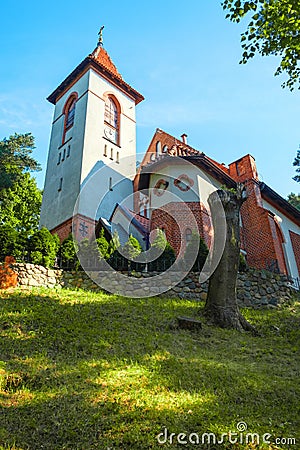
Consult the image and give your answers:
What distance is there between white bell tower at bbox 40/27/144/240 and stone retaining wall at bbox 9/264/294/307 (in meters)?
4.54

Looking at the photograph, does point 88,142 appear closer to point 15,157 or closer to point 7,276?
point 15,157

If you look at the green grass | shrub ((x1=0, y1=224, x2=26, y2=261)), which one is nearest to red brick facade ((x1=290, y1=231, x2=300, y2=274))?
the green grass

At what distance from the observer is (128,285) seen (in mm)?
12008

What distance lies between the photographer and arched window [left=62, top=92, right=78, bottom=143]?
21656mm

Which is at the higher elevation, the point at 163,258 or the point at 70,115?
the point at 70,115

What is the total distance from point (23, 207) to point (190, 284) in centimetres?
1856

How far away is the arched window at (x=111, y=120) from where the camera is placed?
21.3 m

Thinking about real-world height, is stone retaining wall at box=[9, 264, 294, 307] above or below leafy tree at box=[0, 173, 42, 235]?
below

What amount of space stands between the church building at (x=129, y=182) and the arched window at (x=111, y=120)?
0.21ft

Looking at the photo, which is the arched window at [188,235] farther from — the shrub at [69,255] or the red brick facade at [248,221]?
the shrub at [69,255]

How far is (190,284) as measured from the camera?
41.3ft

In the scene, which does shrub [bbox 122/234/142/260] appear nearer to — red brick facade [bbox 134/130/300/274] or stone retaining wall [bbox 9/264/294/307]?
stone retaining wall [bbox 9/264/294/307]

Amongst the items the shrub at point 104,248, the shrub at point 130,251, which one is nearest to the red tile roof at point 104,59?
the shrub at point 104,248

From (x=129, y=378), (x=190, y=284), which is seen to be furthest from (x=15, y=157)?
(x=129, y=378)
